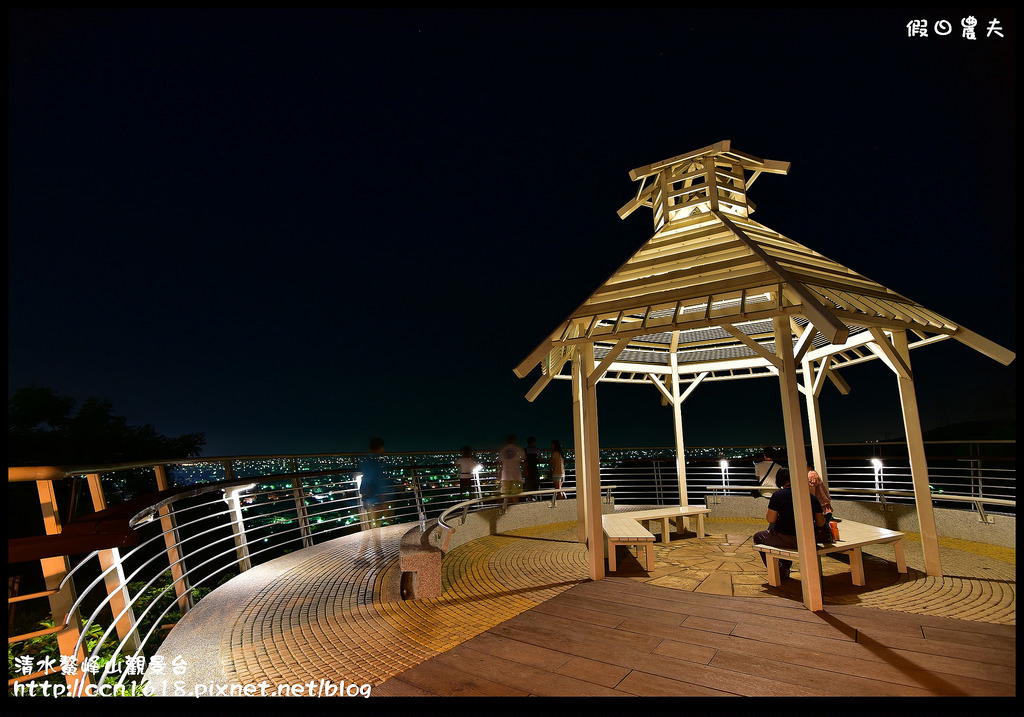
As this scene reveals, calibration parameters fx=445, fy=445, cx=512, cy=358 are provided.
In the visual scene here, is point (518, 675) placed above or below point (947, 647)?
above

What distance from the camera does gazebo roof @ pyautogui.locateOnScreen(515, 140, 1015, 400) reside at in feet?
16.2

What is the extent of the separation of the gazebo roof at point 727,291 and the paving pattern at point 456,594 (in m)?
2.56

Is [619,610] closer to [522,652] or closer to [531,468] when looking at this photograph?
[522,652]

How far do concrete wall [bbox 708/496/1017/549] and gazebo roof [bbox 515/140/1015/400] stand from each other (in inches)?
104

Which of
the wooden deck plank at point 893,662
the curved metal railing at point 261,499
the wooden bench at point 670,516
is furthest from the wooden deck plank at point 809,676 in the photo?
the wooden bench at point 670,516

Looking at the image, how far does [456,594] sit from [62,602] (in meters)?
3.42

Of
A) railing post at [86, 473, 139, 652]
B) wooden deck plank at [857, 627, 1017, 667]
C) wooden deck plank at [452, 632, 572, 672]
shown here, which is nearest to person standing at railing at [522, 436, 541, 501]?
wooden deck plank at [452, 632, 572, 672]

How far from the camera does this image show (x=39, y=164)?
134ft

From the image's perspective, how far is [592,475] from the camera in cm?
592

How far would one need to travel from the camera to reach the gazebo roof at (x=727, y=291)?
4.95 metres

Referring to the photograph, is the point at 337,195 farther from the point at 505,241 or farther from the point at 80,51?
the point at 80,51

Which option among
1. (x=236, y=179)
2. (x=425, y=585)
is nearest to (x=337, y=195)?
(x=236, y=179)

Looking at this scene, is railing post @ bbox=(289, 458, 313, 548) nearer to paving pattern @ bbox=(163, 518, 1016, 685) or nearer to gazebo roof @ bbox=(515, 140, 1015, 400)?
paving pattern @ bbox=(163, 518, 1016, 685)

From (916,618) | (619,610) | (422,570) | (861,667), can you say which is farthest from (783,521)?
(422,570)
